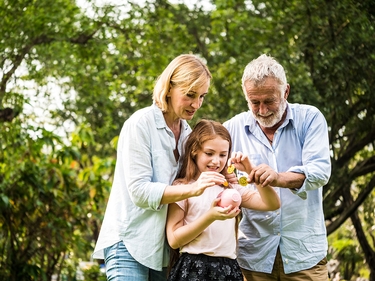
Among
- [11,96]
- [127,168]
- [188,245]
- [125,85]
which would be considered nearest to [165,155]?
[127,168]

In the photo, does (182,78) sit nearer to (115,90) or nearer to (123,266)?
(123,266)

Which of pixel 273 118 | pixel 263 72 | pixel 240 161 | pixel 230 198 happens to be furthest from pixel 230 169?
pixel 263 72

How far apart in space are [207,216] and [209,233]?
185 mm

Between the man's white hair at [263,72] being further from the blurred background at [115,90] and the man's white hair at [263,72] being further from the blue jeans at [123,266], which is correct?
the blurred background at [115,90]

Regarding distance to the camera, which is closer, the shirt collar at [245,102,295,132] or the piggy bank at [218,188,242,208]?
the piggy bank at [218,188,242,208]

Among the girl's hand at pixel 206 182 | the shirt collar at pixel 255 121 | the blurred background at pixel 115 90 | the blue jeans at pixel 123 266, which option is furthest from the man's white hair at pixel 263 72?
the blurred background at pixel 115 90

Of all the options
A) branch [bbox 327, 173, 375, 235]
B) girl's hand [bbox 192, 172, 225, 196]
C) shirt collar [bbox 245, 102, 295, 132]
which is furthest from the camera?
branch [bbox 327, 173, 375, 235]

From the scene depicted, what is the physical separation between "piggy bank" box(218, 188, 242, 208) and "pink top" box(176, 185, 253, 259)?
0.63 feet

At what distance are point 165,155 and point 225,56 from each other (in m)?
7.81

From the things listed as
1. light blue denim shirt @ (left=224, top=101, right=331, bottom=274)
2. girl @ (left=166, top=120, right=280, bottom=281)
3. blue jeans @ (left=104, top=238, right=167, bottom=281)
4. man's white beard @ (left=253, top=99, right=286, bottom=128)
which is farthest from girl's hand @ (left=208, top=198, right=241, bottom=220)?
man's white beard @ (left=253, top=99, right=286, bottom=128)

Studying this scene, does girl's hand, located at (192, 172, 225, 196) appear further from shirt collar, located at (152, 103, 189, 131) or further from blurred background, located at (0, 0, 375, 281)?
blurred background, located at (0, 0, 375, 281)

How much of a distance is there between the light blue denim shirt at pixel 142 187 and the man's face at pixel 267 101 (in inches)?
23.9

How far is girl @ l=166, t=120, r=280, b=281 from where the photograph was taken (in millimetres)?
3494

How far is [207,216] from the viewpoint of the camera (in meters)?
3.42
